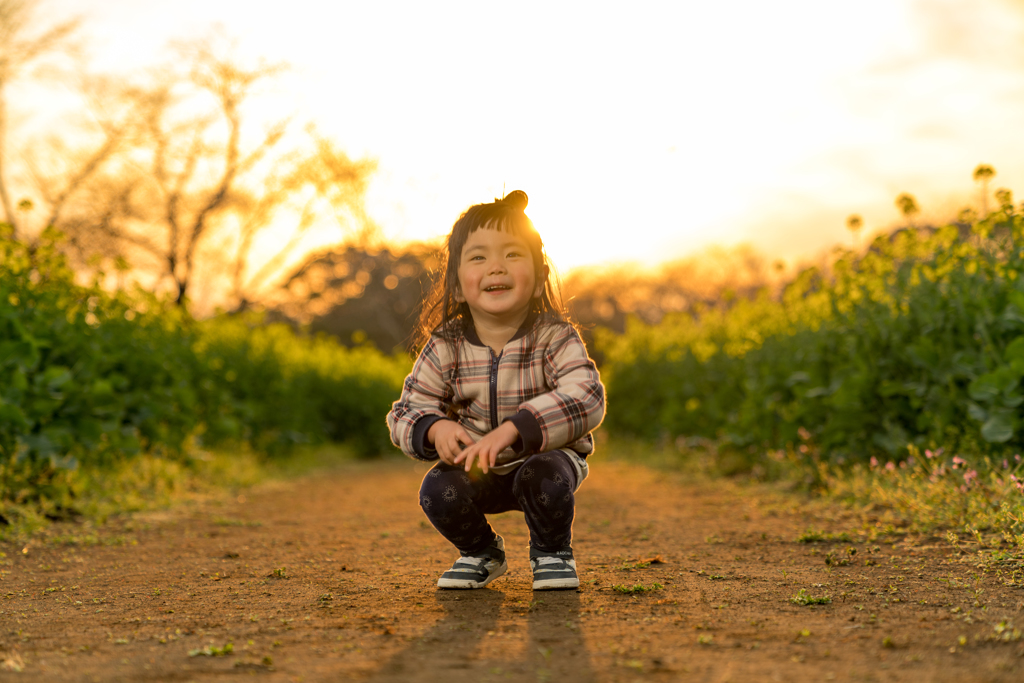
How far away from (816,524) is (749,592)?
80.0 inches

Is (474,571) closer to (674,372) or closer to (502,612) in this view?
(502,612)

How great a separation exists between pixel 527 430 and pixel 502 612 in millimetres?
625

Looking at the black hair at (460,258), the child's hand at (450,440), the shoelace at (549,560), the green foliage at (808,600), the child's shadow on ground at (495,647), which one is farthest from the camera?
the black hair at (460,258)

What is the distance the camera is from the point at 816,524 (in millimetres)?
4828

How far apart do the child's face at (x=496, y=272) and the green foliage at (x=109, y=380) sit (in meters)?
3.48

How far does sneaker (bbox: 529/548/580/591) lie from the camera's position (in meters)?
3.10

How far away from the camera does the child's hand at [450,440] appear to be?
2922 millimetres

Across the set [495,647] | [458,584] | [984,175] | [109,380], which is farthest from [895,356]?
[109,380]

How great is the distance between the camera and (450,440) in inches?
115

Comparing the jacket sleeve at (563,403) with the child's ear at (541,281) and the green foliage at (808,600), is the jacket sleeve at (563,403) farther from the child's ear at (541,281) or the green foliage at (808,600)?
the green foliage at (808,600)

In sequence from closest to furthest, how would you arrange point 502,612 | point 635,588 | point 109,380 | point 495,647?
point 495,647
point 502,612
point 635,588
point 109,380

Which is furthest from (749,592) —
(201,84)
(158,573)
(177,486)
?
(201,84)

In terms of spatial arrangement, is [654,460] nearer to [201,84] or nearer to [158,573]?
[158,573]

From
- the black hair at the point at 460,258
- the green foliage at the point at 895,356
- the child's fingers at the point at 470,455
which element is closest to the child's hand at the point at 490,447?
the child's fingers at the point at 470,455
